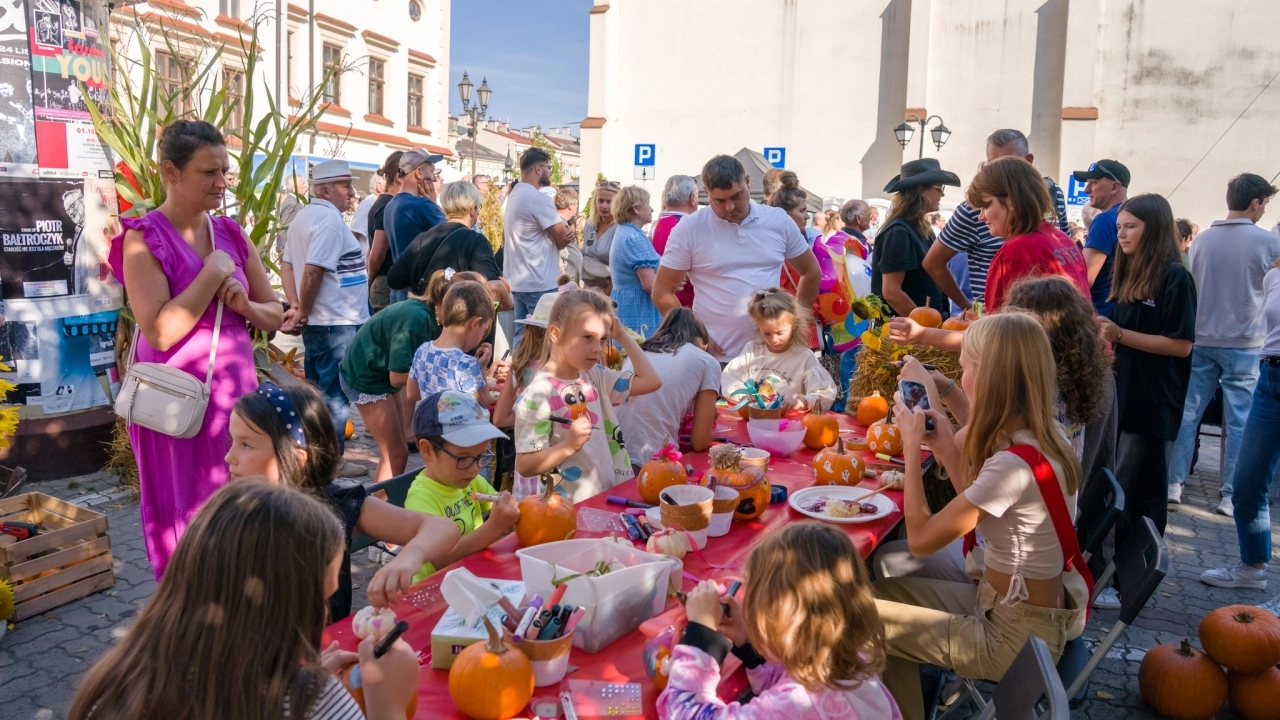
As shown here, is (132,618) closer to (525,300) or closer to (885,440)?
(885,440)

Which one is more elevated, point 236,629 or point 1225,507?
point 236,629

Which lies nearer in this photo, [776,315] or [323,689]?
[323,689]

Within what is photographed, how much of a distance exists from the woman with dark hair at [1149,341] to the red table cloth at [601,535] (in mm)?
1641

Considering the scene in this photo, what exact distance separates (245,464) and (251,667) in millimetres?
1034

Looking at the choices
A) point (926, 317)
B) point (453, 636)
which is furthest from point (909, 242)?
point (453, 636)

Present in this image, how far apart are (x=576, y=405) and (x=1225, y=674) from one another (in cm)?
275

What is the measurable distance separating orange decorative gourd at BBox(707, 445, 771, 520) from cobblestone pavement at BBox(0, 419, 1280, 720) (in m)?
1.64

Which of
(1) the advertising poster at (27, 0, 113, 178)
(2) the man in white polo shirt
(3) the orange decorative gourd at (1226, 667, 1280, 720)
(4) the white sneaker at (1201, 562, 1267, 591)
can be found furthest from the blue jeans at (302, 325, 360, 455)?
(4) the white sneaker at (1201, 562, 1267, 591)

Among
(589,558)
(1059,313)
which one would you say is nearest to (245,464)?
(589,558)

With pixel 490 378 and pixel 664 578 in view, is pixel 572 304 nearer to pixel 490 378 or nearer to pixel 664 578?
pixel 664 578

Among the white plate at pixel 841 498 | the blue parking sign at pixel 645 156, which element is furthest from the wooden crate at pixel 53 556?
the blue parking sign at pixel 645 156

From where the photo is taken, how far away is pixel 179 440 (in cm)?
302

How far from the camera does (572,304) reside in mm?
3398

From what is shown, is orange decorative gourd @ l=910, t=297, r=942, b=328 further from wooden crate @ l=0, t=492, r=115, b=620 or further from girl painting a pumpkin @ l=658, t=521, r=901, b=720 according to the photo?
wooden crate @ l=0, t=492, r=115, b=620
